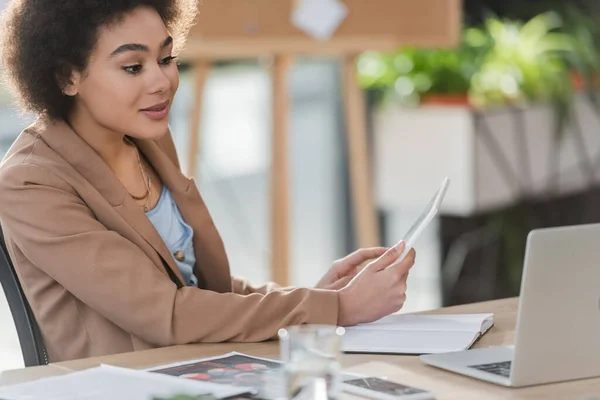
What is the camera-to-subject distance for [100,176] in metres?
1.79

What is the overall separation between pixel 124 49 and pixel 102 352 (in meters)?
0.51

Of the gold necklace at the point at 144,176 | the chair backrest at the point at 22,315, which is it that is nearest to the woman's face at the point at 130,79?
the gold necklace at the point at 144,176

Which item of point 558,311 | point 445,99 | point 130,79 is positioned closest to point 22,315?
point 130,79

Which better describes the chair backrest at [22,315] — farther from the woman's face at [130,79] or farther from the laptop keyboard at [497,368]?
the laptop keyboard at [497,368]

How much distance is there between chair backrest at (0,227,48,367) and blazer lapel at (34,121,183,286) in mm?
174

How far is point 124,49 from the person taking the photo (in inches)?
70.8

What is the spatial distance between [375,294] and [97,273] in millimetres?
445

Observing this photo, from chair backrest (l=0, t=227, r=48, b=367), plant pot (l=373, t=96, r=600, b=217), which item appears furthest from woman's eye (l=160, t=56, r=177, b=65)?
plant pot (l=373, t=96, r=600, b=217)

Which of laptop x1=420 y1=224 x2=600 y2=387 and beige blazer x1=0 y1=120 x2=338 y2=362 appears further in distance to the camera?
beige blazer x1=0 y1=120 x2=338 y2=362

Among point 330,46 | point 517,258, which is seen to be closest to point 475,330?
point 330,46

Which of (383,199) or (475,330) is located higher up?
(383,199)

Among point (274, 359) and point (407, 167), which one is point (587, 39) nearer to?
point (407, 167)

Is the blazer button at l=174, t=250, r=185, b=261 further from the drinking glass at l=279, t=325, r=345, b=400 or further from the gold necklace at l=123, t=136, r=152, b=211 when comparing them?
the drinking glass at l=279, t=325, r=345, b=400

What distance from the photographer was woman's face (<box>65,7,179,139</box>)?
5.91 ft
